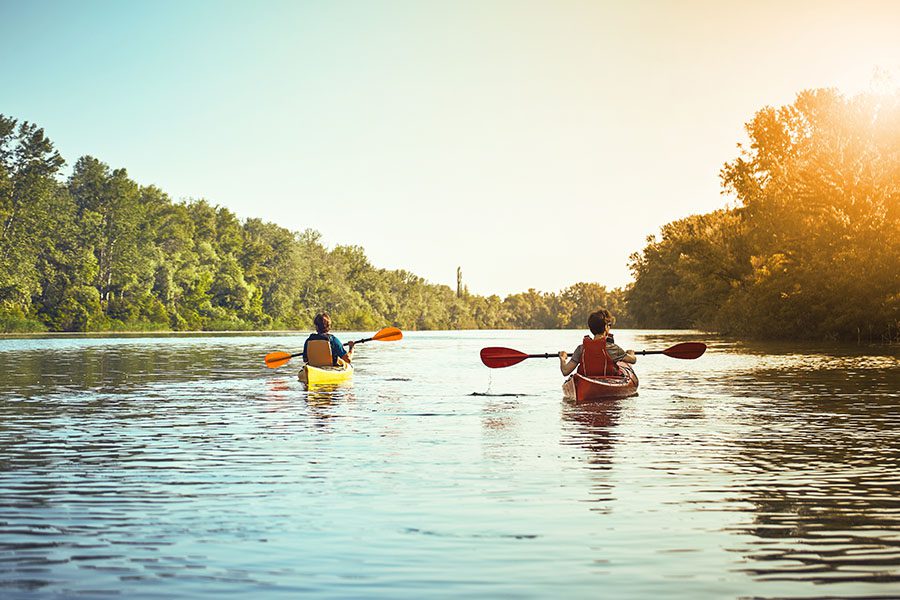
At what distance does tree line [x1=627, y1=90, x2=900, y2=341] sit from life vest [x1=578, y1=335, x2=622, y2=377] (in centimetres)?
A: 3378

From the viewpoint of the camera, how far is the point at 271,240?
132m

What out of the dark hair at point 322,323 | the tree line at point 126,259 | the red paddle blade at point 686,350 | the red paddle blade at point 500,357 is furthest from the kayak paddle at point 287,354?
the tree line at point 126,259

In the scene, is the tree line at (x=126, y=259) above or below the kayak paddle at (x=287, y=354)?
above

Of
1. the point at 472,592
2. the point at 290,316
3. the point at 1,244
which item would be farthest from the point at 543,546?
the point at 290,316

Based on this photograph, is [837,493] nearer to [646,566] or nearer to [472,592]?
[646,566]

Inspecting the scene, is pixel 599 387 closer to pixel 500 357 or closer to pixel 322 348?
pixel 500 357

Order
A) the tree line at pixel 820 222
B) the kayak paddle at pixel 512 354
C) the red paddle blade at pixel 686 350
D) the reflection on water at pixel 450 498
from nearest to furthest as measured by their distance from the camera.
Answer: the reflection on water at pixel 450 498
the kayak paddle at pixel 512 354
the red paddle blade at pixel 686 350
the tree line at pixel 820 222

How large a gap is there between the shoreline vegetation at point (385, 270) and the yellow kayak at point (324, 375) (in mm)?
33488

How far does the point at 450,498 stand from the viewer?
8898 mm

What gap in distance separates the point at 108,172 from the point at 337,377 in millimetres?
87271

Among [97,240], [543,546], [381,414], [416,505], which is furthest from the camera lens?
[97,240]

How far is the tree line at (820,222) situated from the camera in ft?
163

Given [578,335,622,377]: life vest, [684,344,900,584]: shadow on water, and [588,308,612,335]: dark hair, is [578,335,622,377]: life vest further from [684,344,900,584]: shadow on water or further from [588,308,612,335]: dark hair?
[684,344,900,584]: shadow on water

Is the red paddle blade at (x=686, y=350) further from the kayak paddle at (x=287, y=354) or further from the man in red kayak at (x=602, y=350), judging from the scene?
the kayak paddle at (x=287, y=354)
